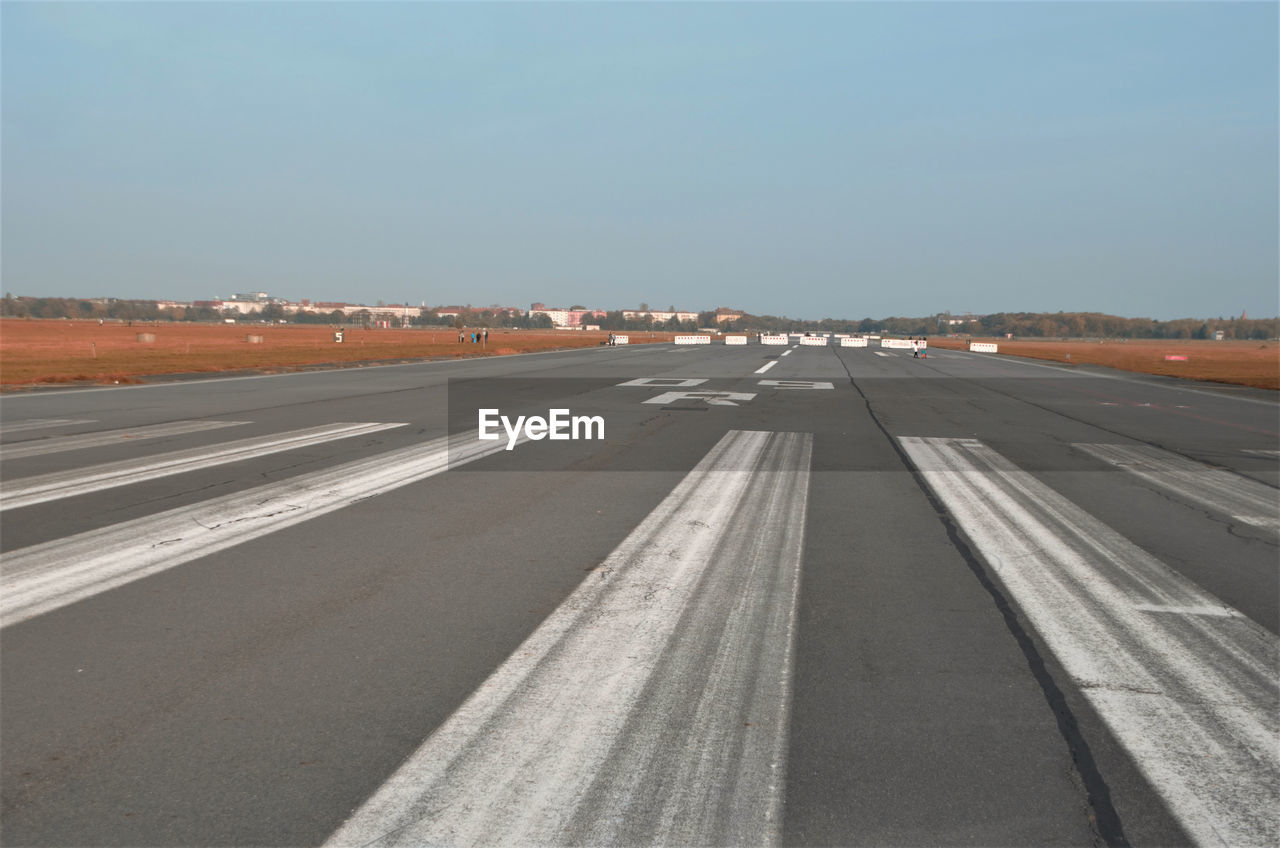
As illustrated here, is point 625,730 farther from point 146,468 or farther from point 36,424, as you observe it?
point 36,424

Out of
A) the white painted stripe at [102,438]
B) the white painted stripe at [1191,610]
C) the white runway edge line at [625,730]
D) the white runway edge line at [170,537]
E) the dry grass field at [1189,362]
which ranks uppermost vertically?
the dry grass field at [1189,362]

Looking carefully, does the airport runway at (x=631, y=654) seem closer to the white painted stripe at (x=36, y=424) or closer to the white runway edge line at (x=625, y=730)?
the white runway edge line at (x=625, y=730)

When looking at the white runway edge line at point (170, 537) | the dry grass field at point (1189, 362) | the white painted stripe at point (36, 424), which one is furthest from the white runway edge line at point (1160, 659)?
the dry grass field at point (1189, 362)

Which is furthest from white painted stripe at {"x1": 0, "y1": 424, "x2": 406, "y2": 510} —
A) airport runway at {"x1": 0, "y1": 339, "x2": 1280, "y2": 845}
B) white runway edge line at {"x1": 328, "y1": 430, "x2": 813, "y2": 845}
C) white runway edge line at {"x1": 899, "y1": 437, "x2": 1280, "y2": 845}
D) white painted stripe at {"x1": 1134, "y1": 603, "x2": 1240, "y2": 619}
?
white painted stripe at {"x1": 1134, "y1": 603, "x2": 1240, "y2": 619}

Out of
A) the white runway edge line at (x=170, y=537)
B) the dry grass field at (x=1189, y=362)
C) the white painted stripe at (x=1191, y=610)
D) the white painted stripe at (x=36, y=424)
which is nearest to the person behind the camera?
the white painted stripe at (x=1191, y=610)

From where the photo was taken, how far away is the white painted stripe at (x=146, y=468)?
25.8 feet

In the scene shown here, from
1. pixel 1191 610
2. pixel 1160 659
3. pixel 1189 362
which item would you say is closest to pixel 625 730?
pixel 1160 659

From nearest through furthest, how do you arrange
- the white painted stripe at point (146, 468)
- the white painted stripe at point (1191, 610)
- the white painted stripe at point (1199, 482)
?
the white painted stripe at point (1191, 610) → the white painted stripe at point (146, 468) → the white painted stripe at point (1199, 482)

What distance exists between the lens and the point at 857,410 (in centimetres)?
1692

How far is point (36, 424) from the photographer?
12938 mm

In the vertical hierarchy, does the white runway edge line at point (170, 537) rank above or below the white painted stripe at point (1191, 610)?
above

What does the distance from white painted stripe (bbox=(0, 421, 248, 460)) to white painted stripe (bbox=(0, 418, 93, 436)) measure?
119cm

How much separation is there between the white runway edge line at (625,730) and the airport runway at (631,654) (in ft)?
0.05

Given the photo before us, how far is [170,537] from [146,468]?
139 inches
